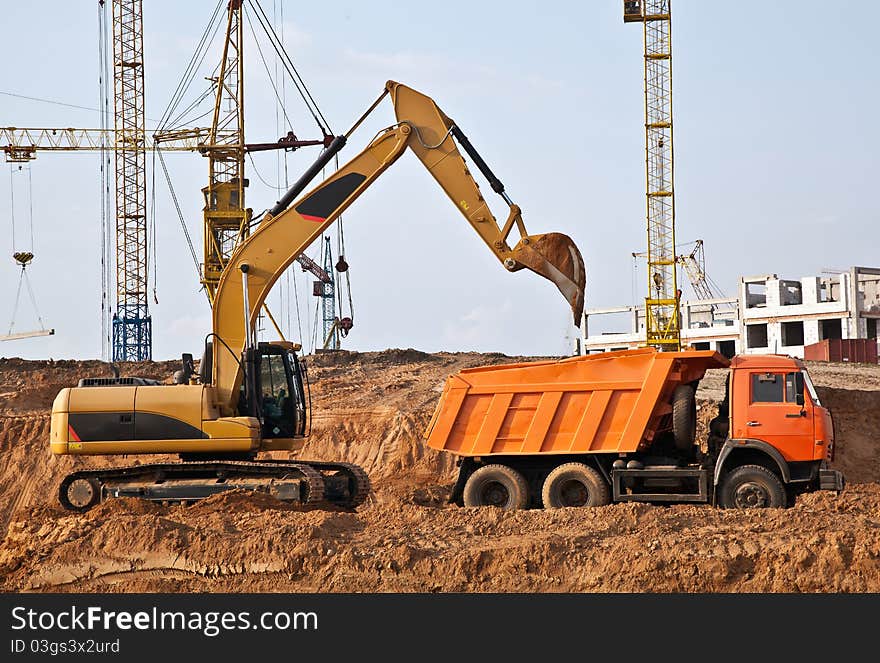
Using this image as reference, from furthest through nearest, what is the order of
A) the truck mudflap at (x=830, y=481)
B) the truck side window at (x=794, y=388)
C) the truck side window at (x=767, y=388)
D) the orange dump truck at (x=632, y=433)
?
the truck side window at (x=767, y=388), the truck side window at (x=794, y=388), the orange dump truck at (x=632, y=433), the truck mudflap at (x=830, y=481)

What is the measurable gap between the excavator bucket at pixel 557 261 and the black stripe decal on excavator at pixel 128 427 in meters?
5.91

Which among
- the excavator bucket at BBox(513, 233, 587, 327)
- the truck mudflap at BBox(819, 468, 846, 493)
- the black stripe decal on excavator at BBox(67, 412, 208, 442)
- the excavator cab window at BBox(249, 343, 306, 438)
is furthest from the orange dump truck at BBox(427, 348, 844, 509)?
the black stripe decal on excavator at BBox(67, 412, 208, 442)

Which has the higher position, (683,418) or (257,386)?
(257,386)

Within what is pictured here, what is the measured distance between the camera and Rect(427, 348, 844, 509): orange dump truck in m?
17.0

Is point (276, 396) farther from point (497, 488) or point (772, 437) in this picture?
point (772, 437)

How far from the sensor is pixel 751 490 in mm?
17000

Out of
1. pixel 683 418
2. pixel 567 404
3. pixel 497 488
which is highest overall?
pixel 567 404

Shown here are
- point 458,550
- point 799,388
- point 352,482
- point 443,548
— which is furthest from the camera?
point 352,482

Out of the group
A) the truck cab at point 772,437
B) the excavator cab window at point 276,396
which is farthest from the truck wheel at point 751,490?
the excavator cab window at point 276,396

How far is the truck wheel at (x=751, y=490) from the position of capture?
16.8 metres

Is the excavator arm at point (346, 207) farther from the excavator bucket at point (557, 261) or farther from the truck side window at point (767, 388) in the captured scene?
the truck side window at point (767, 388)

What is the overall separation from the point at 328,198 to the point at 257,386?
131 inches

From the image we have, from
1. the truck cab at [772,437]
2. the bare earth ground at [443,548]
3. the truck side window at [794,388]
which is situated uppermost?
the truck side window at [794,388]

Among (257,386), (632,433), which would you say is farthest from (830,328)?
(257,386)
